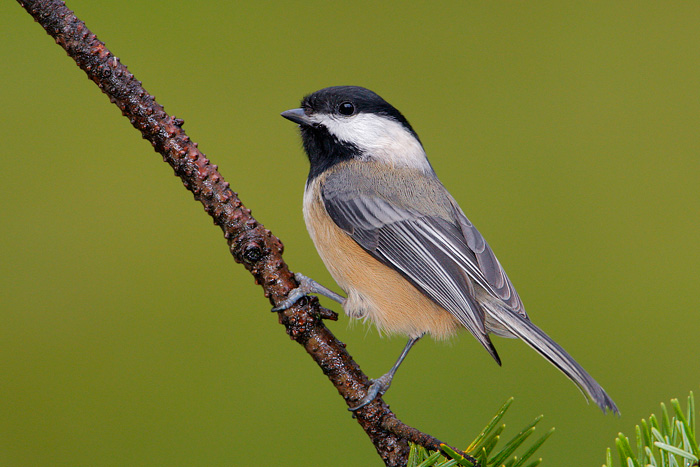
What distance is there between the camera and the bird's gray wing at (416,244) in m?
1.20

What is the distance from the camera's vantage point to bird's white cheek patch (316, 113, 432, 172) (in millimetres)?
1424

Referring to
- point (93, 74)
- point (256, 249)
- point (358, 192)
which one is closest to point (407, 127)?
point (358, 192)

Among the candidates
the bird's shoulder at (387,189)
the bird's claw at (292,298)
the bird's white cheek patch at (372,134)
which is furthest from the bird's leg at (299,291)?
the bird's white cheek patch at (372,134)

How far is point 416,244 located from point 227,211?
0.48 meters

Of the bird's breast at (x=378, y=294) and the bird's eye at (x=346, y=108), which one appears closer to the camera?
the bird's breast at (x=378, y=294)

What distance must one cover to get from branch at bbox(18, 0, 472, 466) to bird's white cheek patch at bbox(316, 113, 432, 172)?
55 cm

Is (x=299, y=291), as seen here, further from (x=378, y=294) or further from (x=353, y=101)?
(x=353, y=101)

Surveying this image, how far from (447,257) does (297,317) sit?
44 centimetres

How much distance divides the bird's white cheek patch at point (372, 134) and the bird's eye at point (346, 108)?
0.04 feet

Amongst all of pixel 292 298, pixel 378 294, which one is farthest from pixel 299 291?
pixel 378 294

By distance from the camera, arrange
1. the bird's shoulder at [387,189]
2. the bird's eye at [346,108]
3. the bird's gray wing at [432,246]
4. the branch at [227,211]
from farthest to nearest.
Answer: the bird's eye at [346,108]
the bird's shoulder at [387,189]
the bird's gray wing at [432,246]
the branch at [227,211]

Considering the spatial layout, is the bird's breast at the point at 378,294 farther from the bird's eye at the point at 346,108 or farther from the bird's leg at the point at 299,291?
the bird's eye at the point at 346,108

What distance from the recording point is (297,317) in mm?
923

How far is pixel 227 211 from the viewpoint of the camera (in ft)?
2.97
